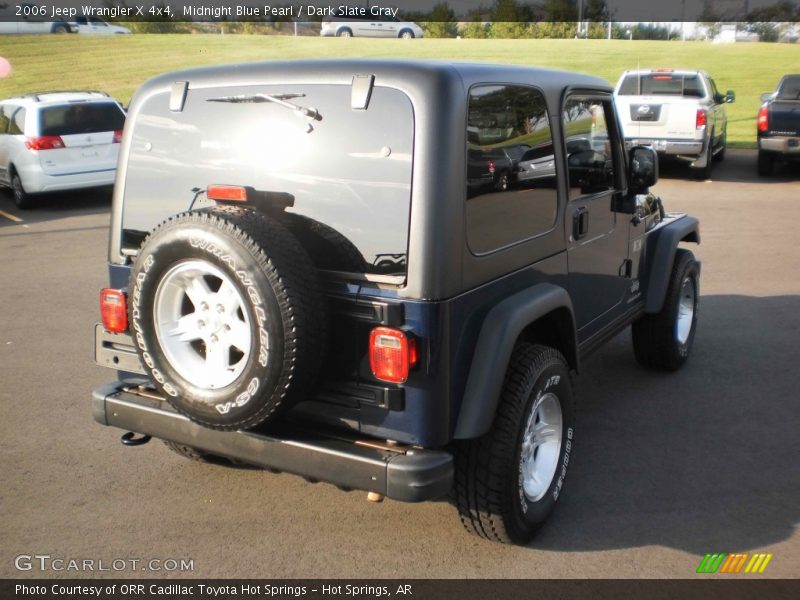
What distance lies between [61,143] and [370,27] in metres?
31.8

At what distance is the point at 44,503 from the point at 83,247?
686 cm

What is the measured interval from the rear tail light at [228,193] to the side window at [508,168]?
86 cm

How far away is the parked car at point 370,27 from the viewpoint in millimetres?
42344

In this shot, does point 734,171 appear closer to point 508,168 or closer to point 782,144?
point 782,144

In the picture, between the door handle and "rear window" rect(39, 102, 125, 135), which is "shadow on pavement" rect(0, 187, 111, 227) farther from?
the door handle

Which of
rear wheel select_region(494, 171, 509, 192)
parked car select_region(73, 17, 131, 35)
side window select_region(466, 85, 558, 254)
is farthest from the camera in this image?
parked car select_region(73, 17, 131, 35)

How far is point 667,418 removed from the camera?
5.14m

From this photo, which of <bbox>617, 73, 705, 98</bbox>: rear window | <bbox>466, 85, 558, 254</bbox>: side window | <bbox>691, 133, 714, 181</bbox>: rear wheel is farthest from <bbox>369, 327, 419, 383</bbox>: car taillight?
<bbox>617, 73, 705, 98</bbox>: rear window

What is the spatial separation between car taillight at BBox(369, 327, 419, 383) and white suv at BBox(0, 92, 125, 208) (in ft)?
35.8

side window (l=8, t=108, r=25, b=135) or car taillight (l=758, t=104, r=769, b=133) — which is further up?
car taillight (l=758, t=104, r=769, b=133)

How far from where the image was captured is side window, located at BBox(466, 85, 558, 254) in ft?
11.0

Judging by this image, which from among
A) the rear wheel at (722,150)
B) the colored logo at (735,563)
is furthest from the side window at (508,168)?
the rear wheel at (722,150)

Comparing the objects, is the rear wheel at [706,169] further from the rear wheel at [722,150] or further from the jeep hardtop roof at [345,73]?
the jeep hardtop roof at [345,73]

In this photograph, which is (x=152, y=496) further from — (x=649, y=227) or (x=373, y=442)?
(x=649, y=227)
